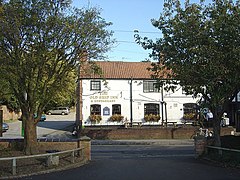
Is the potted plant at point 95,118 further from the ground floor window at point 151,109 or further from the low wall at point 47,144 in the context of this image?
the low wall at point 47,144

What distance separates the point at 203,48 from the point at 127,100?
25065mm

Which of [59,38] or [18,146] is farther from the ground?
[59,38]

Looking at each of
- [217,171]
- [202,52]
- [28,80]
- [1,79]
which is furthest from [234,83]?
[1,79]

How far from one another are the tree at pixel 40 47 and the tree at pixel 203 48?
2901mm

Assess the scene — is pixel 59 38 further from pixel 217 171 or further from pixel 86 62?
pixel 217 171

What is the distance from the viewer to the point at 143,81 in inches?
1608

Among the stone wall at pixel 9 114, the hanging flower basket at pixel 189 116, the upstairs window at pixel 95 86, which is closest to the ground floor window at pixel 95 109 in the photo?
the upstairs window at pixel 95 86

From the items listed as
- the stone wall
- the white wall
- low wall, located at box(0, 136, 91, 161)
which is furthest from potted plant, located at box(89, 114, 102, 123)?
the stone wall

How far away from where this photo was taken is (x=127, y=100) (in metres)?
40.2

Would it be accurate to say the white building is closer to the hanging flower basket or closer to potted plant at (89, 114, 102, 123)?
potted plant at (89, 114, 102, 123)

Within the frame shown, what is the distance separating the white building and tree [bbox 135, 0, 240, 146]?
71.8 feet

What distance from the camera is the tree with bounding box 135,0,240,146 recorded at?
15.2 meters

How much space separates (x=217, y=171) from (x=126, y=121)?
26215mm

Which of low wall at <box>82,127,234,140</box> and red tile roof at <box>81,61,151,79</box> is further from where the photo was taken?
red tile roof at <box>81,61,151,79</box>
